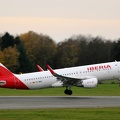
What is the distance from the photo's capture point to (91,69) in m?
48.4

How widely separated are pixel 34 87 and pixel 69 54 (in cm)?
8508

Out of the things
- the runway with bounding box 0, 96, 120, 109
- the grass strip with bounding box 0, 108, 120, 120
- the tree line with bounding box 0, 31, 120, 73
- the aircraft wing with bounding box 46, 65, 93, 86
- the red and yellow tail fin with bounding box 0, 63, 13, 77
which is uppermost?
the tree line with bounding box 0, 31, 120, 73

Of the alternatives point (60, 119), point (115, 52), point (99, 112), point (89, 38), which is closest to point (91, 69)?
point (99, 112)

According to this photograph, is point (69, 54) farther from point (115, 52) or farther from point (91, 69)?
point (91, 69)

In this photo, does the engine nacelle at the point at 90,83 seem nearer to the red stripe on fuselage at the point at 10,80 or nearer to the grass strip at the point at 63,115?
the red stripe on fuselage at the point at 10,80

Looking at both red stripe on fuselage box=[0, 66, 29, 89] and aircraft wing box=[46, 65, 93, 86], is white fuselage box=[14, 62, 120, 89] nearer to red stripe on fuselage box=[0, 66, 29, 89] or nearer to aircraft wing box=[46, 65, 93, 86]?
red stripe on fuselage box=[0, 66, 29, 89]

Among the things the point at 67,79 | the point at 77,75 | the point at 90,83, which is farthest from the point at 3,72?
the point at 90,83

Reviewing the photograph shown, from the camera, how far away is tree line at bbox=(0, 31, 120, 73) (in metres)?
117

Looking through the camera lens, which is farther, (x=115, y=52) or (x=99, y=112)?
(x=115, y=52)

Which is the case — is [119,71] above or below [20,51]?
below

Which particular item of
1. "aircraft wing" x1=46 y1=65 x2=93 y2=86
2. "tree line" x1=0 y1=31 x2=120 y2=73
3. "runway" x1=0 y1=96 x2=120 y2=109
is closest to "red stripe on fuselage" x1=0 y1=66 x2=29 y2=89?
"aircraft wing" x1=46 y1=65 x2=93 y2=86

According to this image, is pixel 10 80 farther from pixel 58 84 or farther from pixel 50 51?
pixel 50 51

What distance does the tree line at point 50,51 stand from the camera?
384 feet

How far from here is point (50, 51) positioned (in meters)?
137
